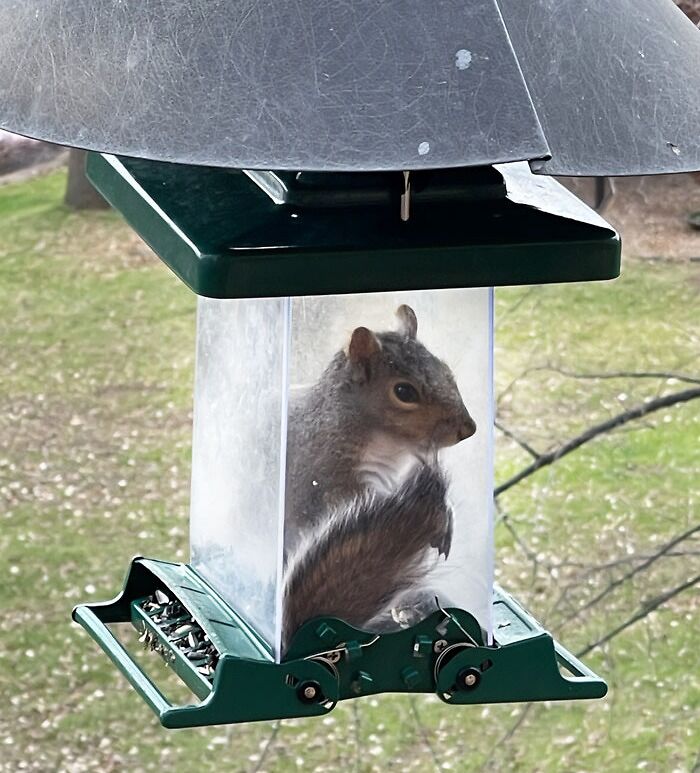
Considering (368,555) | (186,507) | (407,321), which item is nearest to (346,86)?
(407,321)

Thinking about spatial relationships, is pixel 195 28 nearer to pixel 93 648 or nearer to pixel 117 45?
pixel 117 45

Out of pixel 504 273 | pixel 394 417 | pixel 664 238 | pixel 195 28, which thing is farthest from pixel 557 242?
pixel 664 238

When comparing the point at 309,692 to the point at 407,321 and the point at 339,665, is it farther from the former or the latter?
the point at 407,321

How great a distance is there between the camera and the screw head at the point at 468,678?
254 cm

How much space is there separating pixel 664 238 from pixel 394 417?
4.67m

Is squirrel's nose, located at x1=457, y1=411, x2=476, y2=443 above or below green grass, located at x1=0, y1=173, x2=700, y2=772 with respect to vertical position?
above

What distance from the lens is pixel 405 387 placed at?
247 cm

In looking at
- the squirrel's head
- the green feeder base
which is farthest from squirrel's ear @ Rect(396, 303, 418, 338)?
the green feeder base

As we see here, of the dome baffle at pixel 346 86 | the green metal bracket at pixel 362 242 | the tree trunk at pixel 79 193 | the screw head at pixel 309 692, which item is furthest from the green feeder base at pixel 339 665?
the tree trunk at pixel 79 193

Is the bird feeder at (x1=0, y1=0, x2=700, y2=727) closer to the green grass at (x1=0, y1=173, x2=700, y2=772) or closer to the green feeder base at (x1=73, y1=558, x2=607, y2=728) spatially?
the green feeder base at (x1=73, y1=558, x2=607, y2=728)

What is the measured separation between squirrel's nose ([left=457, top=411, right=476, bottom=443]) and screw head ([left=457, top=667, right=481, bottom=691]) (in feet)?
1.13

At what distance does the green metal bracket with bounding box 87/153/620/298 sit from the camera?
223 cm

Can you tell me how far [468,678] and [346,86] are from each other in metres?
0.98

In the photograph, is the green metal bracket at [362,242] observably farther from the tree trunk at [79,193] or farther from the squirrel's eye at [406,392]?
the tree trunk at [79,193]
